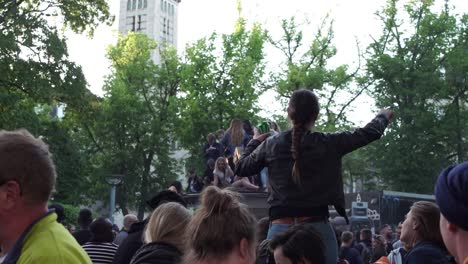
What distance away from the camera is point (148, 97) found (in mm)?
46031

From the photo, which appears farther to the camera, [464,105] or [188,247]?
[464,105]

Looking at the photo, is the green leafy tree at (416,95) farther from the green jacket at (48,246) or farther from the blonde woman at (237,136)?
the green jacket at (48,246)

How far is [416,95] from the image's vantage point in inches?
1468

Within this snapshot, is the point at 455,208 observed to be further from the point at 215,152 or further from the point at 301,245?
the point at 215,152

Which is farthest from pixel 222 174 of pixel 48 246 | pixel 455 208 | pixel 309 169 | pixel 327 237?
pixel 455 208

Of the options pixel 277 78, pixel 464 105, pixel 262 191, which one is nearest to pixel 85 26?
pixel 262 191

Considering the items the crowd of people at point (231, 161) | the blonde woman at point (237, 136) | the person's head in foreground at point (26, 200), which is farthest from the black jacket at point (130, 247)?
the blonde woman at point (237, 136)

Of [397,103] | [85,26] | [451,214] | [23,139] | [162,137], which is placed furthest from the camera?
[162,137]

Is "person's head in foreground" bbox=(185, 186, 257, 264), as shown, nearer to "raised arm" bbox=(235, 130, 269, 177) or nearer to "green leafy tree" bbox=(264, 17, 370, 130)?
"raised arm" bbox=(235, 130, 269, 177)

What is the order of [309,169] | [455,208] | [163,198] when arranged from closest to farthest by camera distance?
[455,208], [309,169], [163,198]

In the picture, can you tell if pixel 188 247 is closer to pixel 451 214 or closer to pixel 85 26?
pixel 451 214

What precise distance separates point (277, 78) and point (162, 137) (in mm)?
9640

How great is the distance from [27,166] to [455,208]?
167 centimetres

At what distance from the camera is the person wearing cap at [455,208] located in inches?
79.4
